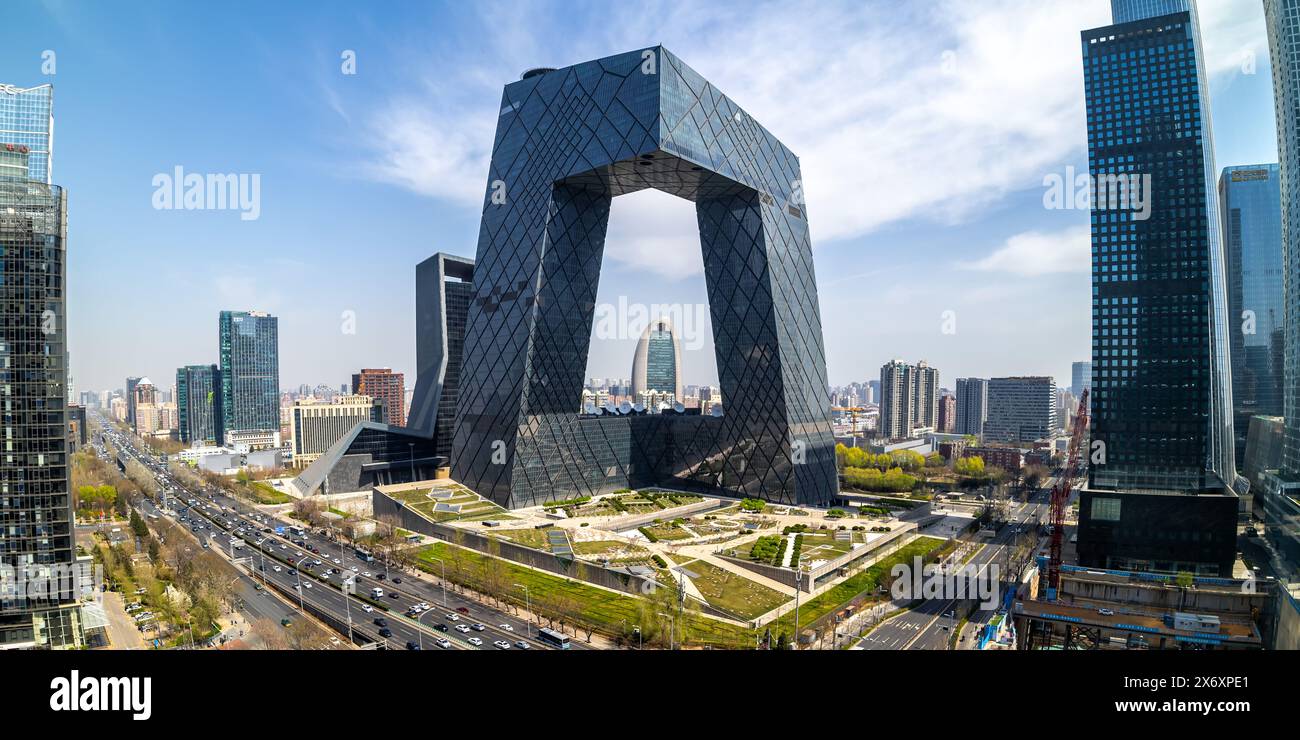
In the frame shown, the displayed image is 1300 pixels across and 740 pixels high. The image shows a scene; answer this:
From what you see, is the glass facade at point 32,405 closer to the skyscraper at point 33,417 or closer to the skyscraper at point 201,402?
the skyscraper at point 33,417

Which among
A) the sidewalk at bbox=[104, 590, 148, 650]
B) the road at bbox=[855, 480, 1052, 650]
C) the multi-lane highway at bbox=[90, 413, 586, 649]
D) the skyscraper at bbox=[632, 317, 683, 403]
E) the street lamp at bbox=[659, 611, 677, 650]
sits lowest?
the road at bbox=[855, 480, 1052, 650]

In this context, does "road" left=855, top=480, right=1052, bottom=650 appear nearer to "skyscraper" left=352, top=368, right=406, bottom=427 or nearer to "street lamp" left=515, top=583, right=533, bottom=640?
"street lamp" left=515, top=583, right=533, bottom=640

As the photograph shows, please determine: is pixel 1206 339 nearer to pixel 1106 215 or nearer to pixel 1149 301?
pixel 1149 301

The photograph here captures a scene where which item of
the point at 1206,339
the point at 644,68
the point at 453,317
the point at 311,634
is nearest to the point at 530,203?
the point at 644,68

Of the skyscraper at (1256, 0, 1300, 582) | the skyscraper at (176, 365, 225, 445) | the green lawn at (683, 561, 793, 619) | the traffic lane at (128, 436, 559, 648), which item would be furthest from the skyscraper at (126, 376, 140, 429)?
the skyscraper at (1256, 0, 1300, 582)

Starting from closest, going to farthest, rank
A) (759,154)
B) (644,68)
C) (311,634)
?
(311,634) → (644,68) → (759,154)
